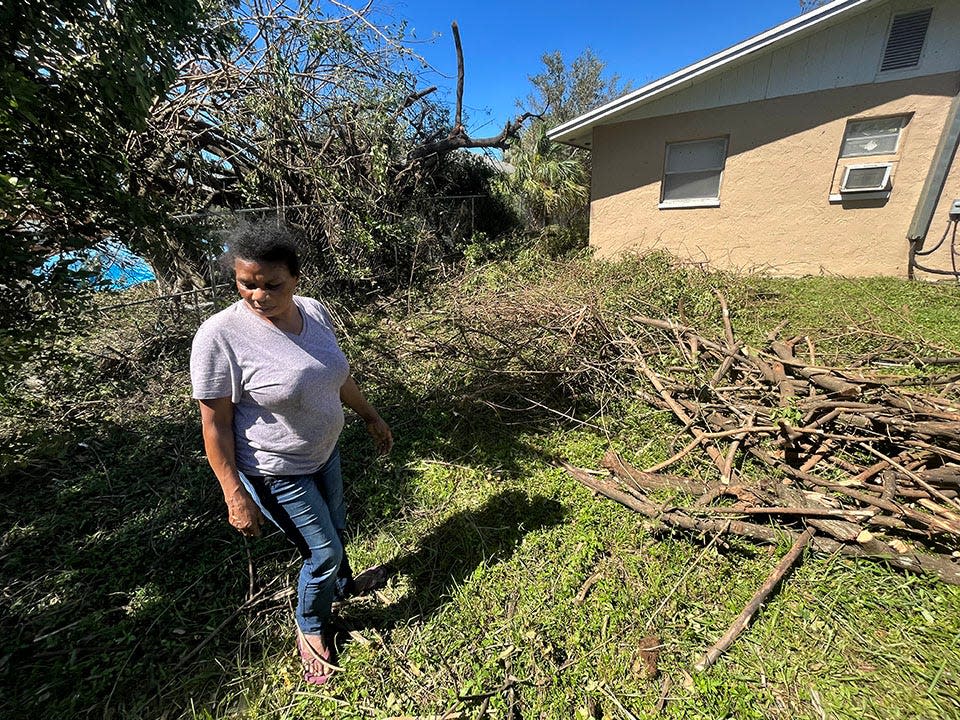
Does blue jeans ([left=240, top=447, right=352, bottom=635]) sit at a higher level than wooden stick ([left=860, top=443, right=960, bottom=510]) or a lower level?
higher

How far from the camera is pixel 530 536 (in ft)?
8.16

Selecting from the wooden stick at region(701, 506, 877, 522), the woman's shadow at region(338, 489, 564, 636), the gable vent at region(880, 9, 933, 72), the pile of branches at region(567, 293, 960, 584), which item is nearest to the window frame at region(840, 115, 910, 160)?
the gable vent at region(880, 9, 933, 72)

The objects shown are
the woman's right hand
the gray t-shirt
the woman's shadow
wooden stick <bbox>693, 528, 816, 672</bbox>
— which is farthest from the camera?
the woman's shadow

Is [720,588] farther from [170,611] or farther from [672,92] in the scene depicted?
[672,92]

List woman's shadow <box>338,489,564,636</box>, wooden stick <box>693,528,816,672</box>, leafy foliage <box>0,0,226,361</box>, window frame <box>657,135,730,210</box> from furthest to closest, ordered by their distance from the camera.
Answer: window frame <box>657,135,730,210</box> → woman's shadow <box>338,489,564,636</box> → leafy foliage <box>0,0,226,361</box> → wooden stick <box>693,528,816,672</box>

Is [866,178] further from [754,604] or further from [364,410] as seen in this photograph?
[364,410]

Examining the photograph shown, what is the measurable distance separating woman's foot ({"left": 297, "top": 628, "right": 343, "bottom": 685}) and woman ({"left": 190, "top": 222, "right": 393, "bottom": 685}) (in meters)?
0.21

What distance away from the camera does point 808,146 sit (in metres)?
6.68

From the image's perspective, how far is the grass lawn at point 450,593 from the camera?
1731mm

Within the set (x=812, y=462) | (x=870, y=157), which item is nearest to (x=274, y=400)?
(x=812, y=462)

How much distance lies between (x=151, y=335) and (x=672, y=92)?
8657 mm

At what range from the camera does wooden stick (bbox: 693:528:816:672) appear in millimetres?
1786

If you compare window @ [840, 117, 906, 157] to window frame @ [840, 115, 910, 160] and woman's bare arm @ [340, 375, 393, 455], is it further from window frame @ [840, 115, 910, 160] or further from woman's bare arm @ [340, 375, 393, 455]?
woman's bare arm @ [340, 375, 393, 455]

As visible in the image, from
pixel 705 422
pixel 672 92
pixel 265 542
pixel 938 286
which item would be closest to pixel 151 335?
pixel 265 542
